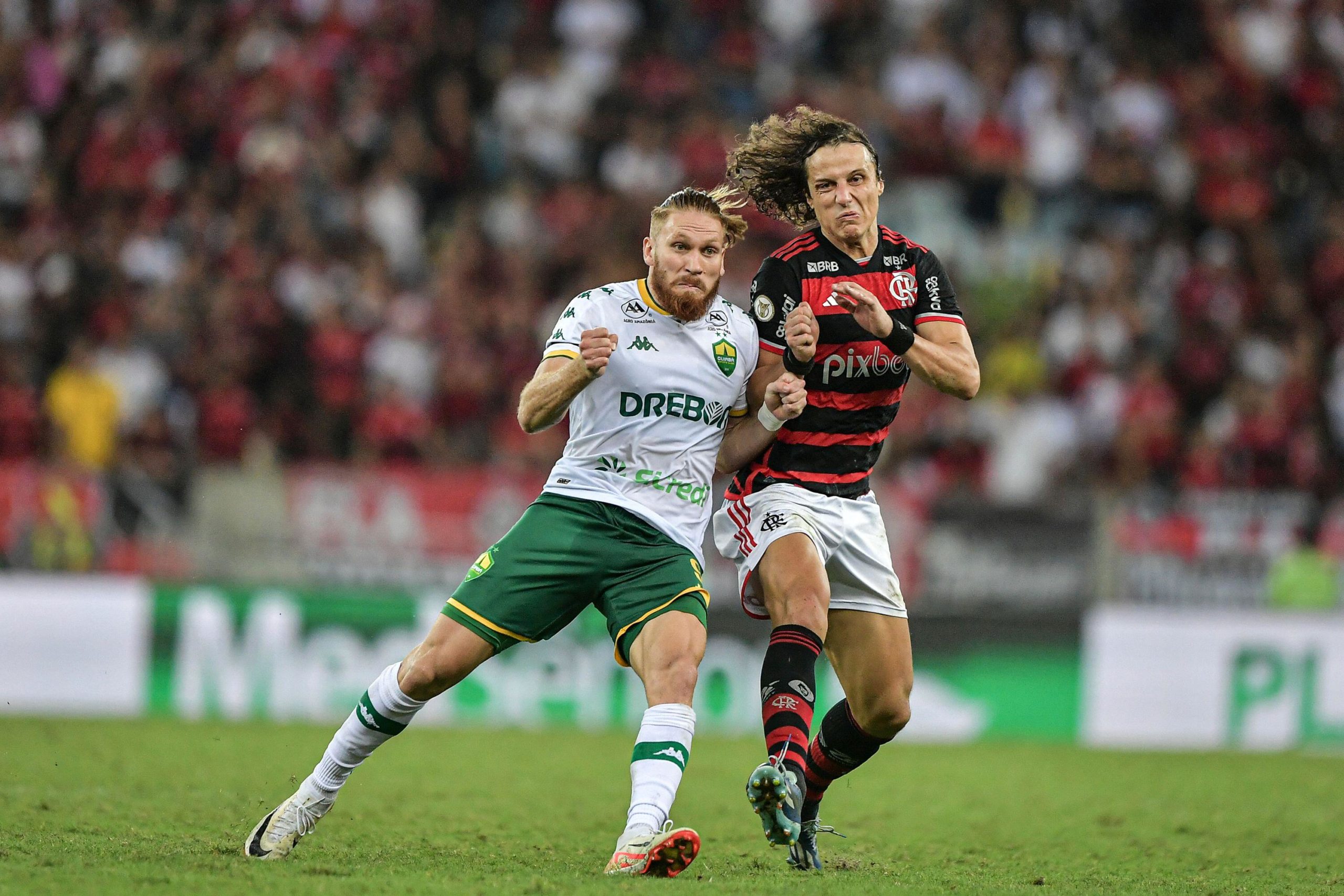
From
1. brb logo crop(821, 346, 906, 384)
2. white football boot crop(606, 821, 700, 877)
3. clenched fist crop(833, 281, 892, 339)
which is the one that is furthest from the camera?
brb logo crop(821, 346, 906, 384)

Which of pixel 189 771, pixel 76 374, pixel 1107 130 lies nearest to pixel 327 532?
pixel 76 374

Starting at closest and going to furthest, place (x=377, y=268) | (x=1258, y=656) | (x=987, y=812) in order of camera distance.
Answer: (x=987, y=812) → (x=1258, y=656) → (x=377, y=268)

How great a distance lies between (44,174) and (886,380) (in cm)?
1278

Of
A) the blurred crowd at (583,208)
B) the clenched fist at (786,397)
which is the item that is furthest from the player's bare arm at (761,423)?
the blurred crowd at (583,208)

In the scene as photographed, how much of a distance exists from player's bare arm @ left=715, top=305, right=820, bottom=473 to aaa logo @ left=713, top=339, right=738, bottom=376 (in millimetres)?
161

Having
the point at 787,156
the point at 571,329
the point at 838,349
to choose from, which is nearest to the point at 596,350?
the point at 571,329

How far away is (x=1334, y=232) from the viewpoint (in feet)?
55.9

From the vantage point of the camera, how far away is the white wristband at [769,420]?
20.5 feet

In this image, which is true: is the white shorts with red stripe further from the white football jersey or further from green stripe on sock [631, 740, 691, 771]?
green stripe on sock [631, 740, 691, 771]

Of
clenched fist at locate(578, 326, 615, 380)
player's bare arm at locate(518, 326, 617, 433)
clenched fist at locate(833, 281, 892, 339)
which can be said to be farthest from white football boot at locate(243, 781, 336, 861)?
clenched fist at locate(833, 281, 892, 339)

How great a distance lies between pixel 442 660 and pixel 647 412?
3.83 feet

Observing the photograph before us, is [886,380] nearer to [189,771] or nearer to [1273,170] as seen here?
[189,771]

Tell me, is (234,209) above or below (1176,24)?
below

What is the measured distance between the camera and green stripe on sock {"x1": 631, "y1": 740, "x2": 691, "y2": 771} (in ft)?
18.8
